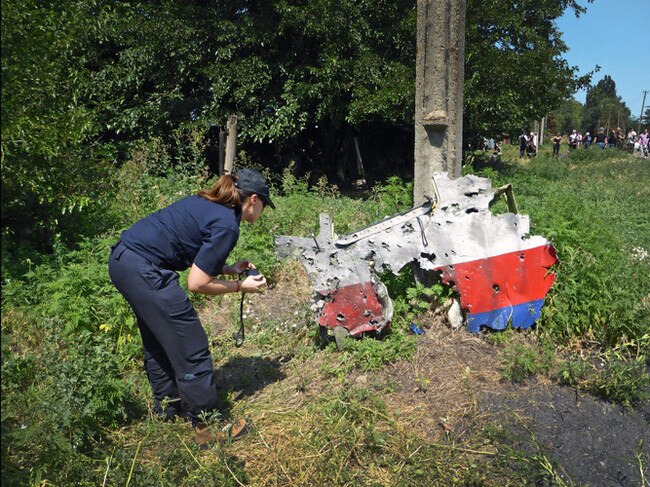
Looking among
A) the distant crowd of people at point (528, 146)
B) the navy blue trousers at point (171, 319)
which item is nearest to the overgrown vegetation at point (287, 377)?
the navy blue trousers at point (171, 319)

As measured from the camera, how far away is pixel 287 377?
13.5 ft

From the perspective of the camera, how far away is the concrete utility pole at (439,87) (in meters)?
5.12

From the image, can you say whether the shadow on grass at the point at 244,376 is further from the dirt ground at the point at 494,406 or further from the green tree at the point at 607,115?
the green tree at the point at 607,115


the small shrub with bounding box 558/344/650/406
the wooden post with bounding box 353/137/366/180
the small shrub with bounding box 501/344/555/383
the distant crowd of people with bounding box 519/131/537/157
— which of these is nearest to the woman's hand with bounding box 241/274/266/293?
the small shrub with bounding box 501/344/555/383

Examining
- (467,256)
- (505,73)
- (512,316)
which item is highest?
(505,73)

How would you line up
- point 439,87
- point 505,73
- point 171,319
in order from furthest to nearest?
point 505,73 < point 439,87 < point 171,319

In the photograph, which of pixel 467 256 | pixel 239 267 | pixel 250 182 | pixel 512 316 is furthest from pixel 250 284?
pixel 512 316

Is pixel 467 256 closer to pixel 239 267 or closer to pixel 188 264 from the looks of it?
pixel 239 267

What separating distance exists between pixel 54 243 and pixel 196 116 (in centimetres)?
576

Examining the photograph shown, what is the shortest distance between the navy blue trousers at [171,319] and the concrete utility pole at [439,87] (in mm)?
2950

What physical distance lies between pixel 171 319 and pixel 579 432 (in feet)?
8.24

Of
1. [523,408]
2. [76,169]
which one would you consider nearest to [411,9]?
[76,169]

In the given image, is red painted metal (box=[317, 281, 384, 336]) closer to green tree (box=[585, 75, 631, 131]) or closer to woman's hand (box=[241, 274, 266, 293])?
woman's hand (box=[241, 274, 266, 293])

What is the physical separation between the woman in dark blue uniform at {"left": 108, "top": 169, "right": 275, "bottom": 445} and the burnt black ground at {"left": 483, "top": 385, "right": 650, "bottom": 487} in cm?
180
